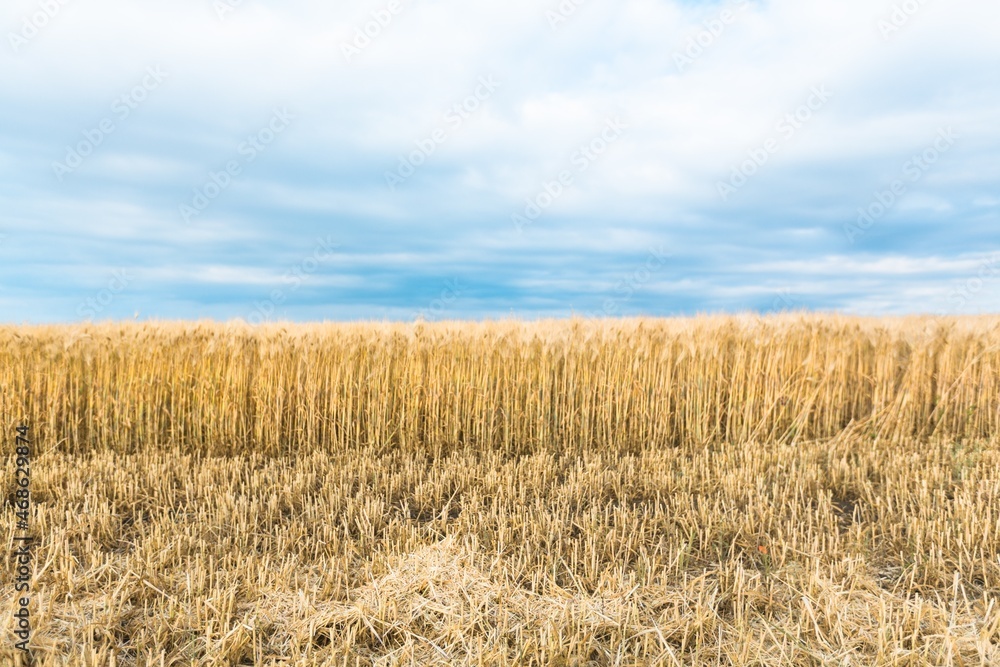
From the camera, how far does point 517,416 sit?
24.1ft

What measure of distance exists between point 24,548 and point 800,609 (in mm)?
4620

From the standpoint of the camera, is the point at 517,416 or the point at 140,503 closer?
the point at 140,503

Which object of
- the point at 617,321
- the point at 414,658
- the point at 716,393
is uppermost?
the point at 617,321

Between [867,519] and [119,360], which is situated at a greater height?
[119,360]

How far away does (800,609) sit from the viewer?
3512 millimetres

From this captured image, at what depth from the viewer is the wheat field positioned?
330cm

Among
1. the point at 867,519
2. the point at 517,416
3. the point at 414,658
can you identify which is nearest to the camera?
the point at 414,658

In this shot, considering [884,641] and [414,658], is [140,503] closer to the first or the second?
[414,658]

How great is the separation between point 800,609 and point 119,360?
23.5 ft

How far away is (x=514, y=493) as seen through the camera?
517cm

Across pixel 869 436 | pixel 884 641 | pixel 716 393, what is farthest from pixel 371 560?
pixel 869 436

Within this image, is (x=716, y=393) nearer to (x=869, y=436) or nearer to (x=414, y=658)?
(x=869, y=436)

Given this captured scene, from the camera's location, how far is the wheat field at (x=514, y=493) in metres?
3.30

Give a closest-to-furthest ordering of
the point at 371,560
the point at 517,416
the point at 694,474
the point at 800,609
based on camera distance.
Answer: the point at 800,609, the point at 371,560, the point at 694,474, the point at 517,416
